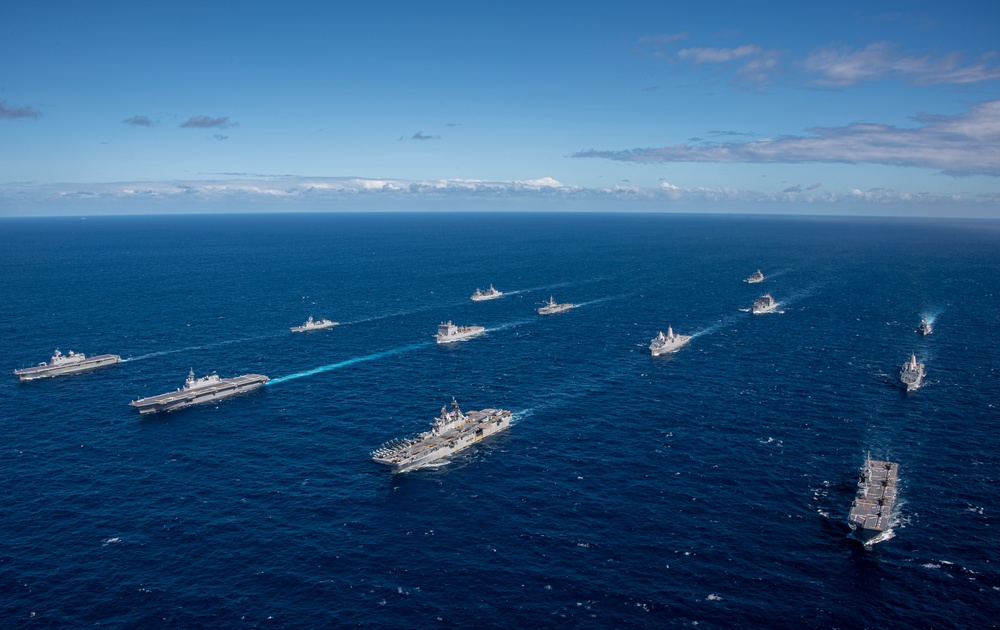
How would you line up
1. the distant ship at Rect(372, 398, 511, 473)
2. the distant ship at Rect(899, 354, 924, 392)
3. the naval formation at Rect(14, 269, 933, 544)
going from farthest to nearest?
the distant ship at Rect(899, 354, 924, 392) < the distant ship at Rect(372, 398, 511, 473) < the naval formation at Rect(14, 269, 933, 544)

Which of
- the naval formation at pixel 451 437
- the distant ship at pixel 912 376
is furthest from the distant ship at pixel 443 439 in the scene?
the distant ship at pixel 912 376

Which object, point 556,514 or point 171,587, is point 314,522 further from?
point 556,514

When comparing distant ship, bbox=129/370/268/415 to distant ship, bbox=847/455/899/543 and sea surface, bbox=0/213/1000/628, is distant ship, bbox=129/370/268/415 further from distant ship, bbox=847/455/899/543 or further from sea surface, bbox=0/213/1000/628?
distant ship, bbox=847/455/899/543

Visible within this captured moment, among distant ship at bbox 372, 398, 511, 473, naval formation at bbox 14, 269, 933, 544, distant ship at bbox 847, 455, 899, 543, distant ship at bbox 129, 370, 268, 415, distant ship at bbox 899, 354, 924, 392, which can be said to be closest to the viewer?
distant ship at bbox 847, 455, 899, 543

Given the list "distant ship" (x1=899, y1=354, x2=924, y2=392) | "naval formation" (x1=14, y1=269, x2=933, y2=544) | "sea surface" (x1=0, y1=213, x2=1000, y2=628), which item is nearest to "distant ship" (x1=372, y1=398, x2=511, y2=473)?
"naval formation" (x1=14, y1=269, x2=933, y2=544)

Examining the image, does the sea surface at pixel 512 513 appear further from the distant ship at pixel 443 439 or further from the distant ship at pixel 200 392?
the distant ship at pixel 443 439

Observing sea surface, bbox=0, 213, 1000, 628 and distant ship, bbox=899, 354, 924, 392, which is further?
distant ship, bbox=899, 354, 924, 392

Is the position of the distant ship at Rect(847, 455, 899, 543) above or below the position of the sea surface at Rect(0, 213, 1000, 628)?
above
